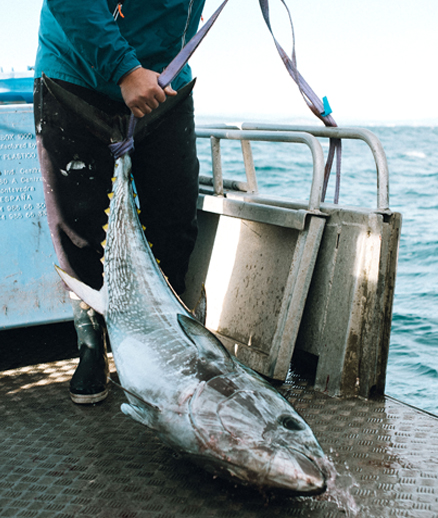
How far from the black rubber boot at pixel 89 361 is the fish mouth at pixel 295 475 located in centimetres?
108

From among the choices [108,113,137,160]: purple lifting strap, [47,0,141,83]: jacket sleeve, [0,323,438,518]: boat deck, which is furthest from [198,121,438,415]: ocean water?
[47,0,141,83]: jacket sleeve

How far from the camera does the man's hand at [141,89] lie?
178cm

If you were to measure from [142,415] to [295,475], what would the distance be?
0.51 metres

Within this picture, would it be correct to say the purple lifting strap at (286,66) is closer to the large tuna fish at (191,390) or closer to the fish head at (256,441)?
the large tuna fish at (191,390)

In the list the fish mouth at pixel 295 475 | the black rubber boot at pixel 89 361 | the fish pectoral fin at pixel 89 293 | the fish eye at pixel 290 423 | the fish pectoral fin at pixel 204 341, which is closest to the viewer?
the fish mouth at pixel 295 475

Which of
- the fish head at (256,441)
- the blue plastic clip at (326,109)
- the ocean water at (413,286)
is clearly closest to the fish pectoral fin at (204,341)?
the fish head at (256,441)

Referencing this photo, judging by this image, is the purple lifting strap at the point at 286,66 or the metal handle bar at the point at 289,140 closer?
the purple lifting strap at the point at 286,66

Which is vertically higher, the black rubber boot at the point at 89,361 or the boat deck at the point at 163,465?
the black rubber boot at the point at 89,361

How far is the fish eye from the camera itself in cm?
138

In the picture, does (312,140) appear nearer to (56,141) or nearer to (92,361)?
(56,141)

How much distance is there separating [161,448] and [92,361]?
56 centimetres

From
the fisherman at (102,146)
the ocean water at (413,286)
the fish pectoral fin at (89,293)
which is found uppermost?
the fisherman at (102,146)

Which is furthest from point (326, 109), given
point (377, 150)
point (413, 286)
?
point (413, 286)

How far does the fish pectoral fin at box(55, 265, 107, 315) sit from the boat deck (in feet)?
1.52
